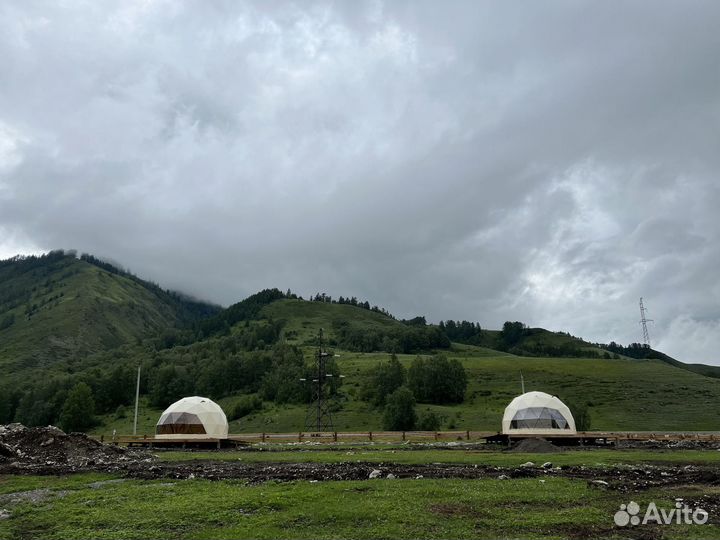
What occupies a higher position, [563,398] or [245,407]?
[245,407]

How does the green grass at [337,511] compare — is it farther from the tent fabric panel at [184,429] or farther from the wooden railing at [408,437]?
the tent fabric panel at [184,429]

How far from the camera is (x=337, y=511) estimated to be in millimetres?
13133

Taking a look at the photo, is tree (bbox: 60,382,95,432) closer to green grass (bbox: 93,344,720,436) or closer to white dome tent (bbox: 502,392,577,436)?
green grass (bbox: 93,344,720,436)

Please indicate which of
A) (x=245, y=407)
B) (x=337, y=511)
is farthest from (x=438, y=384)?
(x=337, y=511)

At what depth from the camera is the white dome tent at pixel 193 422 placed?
55.2m

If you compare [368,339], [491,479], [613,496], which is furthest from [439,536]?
[368,339]

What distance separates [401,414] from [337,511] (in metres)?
67.1

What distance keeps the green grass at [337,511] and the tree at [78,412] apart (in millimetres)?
97165

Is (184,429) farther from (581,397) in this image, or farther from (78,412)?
(581,397)

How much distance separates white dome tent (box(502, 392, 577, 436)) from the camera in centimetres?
5296

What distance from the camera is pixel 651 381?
109 m

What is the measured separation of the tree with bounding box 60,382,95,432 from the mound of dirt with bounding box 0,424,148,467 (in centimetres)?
7525

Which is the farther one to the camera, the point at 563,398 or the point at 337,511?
the point at 563,398

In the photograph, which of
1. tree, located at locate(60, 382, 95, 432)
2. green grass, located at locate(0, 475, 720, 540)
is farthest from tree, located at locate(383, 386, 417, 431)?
tree, located at locate(60, 382, 95, 432)
